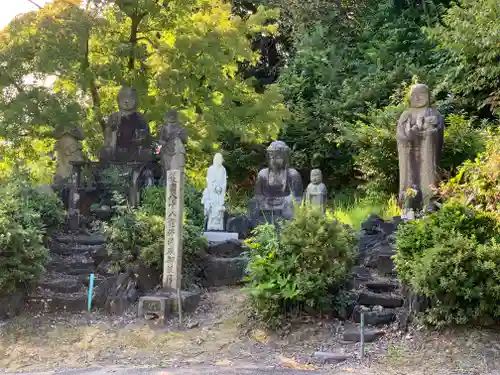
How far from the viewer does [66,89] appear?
1577 centimetres

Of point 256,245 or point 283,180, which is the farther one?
point 283,180

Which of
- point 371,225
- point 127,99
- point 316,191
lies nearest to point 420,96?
point 316,191

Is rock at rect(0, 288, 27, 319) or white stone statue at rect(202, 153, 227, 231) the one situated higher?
white stone statue at rect(202, 153, 227, 231)

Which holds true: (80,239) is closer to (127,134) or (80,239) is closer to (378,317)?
(127,134)

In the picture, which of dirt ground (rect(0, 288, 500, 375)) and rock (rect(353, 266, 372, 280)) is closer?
dirt ground (rect(0, 288, 500, 375))

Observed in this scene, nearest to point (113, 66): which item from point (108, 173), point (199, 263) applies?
point (108, 173)

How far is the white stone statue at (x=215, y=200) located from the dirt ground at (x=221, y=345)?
273 cm

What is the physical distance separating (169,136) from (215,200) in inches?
67.5

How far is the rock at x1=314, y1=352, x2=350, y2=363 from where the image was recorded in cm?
694

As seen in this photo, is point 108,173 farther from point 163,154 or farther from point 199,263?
point 199,263

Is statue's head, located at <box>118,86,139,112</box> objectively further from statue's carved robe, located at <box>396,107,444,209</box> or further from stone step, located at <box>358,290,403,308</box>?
stone step, located at <box>358,290,403,308</box>

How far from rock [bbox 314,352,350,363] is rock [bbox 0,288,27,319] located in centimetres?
424

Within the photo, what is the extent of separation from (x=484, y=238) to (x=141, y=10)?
10646 mm

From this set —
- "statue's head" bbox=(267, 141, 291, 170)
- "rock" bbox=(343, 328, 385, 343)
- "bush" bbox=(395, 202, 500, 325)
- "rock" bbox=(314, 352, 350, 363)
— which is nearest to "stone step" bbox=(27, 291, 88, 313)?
"rock" bbox=(314, 352, 350, 363)
